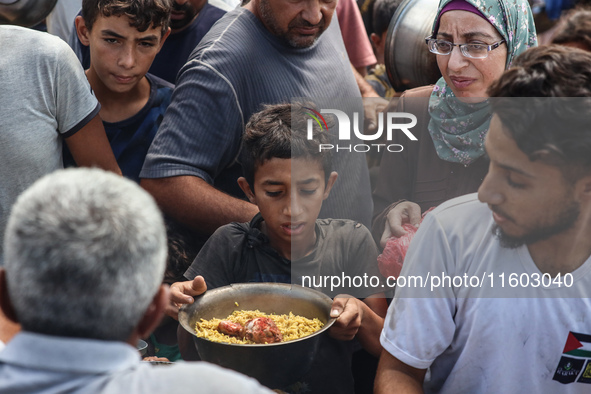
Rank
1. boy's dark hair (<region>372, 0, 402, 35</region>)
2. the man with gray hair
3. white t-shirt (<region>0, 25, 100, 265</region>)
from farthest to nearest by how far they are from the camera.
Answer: boy's dark hair (<region>372, 0, 402, 35</region>) → white t-shirt (<region>0, 25, 100, 265</region>) → the man with gray hair

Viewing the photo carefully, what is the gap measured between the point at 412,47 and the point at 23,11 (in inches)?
70.1

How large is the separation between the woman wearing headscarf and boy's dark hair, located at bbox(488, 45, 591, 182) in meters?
0.18

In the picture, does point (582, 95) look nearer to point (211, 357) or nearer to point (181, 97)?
point (211, 357)

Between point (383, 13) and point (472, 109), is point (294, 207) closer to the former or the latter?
point (472, 109)

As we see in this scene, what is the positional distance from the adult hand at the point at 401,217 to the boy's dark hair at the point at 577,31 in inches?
42.3

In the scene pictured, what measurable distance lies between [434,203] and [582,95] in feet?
1.63

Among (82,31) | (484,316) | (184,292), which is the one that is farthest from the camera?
(82,31)

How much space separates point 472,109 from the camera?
2037mm

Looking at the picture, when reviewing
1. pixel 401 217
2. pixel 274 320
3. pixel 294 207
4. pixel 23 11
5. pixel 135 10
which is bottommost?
pixel 274 320

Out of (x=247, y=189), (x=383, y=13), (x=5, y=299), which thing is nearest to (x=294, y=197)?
(x=247, y=189)

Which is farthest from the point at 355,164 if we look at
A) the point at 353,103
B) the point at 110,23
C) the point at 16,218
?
the point at 16,218

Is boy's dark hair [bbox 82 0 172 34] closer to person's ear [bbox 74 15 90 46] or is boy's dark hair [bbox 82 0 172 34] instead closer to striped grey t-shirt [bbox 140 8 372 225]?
person's ear [bbox 74 15 90 46]

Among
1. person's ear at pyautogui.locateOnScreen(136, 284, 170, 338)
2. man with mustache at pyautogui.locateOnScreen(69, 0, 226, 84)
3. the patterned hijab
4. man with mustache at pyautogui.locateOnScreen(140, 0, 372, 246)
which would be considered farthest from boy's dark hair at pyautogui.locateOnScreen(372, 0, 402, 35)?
person's ear at pyautogui.locateOnScreen(136, 284, 170, 338)

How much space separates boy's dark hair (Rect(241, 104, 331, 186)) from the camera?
2.20 meters
